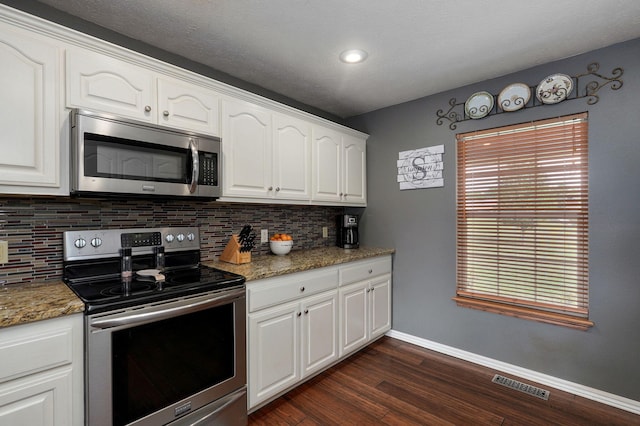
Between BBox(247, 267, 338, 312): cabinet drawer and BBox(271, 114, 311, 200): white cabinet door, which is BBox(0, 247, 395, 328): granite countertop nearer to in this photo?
BBox(247, 267, 338, 312): cabinet drawer

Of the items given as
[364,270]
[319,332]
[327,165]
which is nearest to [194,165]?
[327,165]

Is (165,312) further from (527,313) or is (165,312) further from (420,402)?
(527,313)

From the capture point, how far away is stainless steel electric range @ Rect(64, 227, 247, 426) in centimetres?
133

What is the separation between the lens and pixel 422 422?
1911mm

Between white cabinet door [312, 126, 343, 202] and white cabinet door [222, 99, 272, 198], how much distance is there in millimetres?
519

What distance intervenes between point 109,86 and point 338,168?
6.19 feet

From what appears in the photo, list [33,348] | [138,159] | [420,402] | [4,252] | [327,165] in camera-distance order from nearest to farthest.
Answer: [33,348], [4,252], [138,159], [420,402], [327,165]

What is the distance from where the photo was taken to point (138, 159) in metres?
1.71

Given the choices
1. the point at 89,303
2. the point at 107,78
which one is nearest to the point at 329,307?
the point at 89,303

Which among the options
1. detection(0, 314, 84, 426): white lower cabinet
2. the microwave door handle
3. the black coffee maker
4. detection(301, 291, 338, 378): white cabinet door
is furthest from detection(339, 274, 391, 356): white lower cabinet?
detection(0, 314, 84, 426): white lower cabinet

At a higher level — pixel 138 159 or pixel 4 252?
pixel 138 159

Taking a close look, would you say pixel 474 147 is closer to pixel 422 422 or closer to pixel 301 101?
pixel 301 101

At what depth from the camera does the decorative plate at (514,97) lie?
2.40 metres

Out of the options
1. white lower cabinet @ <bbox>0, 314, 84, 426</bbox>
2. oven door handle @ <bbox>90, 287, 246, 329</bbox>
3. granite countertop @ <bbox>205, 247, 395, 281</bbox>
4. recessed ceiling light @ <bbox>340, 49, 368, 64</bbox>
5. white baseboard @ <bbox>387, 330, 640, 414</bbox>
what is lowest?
white baseboard @ <bbox>387, 330, 640, 414</bbox>
